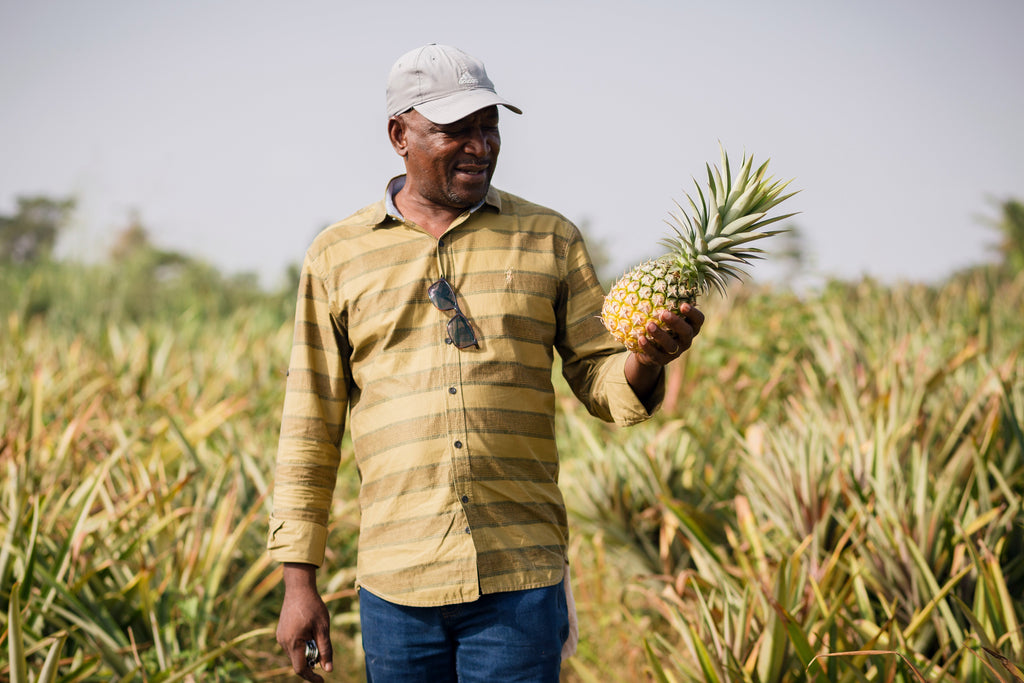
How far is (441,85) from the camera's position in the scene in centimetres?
201

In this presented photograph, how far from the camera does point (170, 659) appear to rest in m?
2.90

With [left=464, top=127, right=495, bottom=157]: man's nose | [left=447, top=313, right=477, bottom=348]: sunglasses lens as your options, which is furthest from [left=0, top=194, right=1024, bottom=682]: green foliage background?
[left=464, top=127, right=495, bottom=157]: man's nose

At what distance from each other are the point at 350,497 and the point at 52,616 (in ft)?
7.60

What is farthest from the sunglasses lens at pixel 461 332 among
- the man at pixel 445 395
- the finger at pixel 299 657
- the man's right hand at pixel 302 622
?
the finger at pixel 299 657

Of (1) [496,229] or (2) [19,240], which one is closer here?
(1) [496,229]

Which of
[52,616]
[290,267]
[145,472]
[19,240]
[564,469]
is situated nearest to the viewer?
[52,616]

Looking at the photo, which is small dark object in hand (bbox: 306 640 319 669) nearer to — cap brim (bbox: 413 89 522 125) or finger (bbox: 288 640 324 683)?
finger (bbox: 288 640 324 683)

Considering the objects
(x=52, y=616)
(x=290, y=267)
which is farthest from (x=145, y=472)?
(x=290, y=267)

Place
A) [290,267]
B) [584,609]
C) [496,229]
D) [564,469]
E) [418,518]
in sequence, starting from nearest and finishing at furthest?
1. [418,518]
2. [496,229]
3. [584,609]
4. [564,469]
5. [290,267]

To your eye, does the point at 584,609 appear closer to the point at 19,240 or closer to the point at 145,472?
the point at 145,472

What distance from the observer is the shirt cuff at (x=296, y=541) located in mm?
2055

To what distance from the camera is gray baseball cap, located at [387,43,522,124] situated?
6.46ft

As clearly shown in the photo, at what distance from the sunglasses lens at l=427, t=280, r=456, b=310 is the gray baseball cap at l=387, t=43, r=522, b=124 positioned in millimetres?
417

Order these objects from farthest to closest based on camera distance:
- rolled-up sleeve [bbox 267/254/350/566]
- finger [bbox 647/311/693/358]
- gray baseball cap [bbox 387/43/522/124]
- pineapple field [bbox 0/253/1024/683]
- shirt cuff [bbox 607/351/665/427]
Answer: pineapple field [bbox 0/253/1024/683], rolled-up sleeve [bbox 267/254/350/566], gray baseball cap [bbox 387/43/522/124], shirt cuff [bbox 607/351/665/427], finger [bbox 647/311/693/358]
